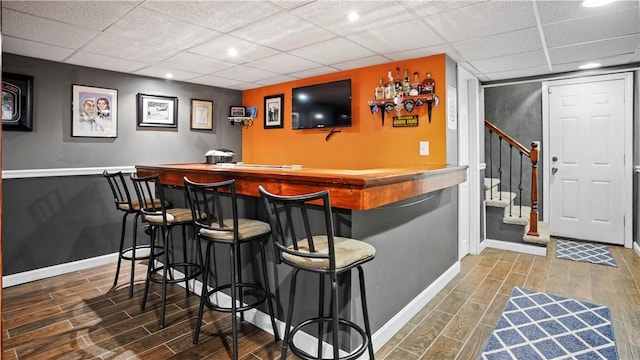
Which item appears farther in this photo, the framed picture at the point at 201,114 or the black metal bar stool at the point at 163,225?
the framed picture at the point at 201,114

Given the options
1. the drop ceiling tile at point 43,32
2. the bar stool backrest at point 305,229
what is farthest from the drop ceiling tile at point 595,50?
the drop ceiling tile at point 43,32

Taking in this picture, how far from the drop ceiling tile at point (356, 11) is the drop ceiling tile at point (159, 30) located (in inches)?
33.8

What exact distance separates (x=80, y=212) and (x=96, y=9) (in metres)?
2.40

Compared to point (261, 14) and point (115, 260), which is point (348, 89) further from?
point (115, 260)

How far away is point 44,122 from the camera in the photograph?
145 inches

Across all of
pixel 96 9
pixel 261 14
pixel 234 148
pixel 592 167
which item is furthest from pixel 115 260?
pixel 592 167

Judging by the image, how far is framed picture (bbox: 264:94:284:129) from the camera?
5.05 metres

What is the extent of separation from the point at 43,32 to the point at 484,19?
→ 3357mm

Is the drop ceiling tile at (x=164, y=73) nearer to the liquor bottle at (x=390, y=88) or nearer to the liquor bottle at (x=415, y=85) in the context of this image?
the liquor bottle at (x=390, y=88)

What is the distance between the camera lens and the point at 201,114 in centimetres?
502

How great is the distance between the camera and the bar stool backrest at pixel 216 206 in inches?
83.0

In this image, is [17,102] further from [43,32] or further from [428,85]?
[428,85]

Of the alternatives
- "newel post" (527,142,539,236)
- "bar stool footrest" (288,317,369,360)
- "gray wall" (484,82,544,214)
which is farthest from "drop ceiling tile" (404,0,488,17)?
"gray wall" (484,82,544,214)

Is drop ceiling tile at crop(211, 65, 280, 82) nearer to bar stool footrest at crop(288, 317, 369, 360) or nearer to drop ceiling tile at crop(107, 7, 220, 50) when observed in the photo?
drop ceiling tile at crop(107, 7, 220, 50)
